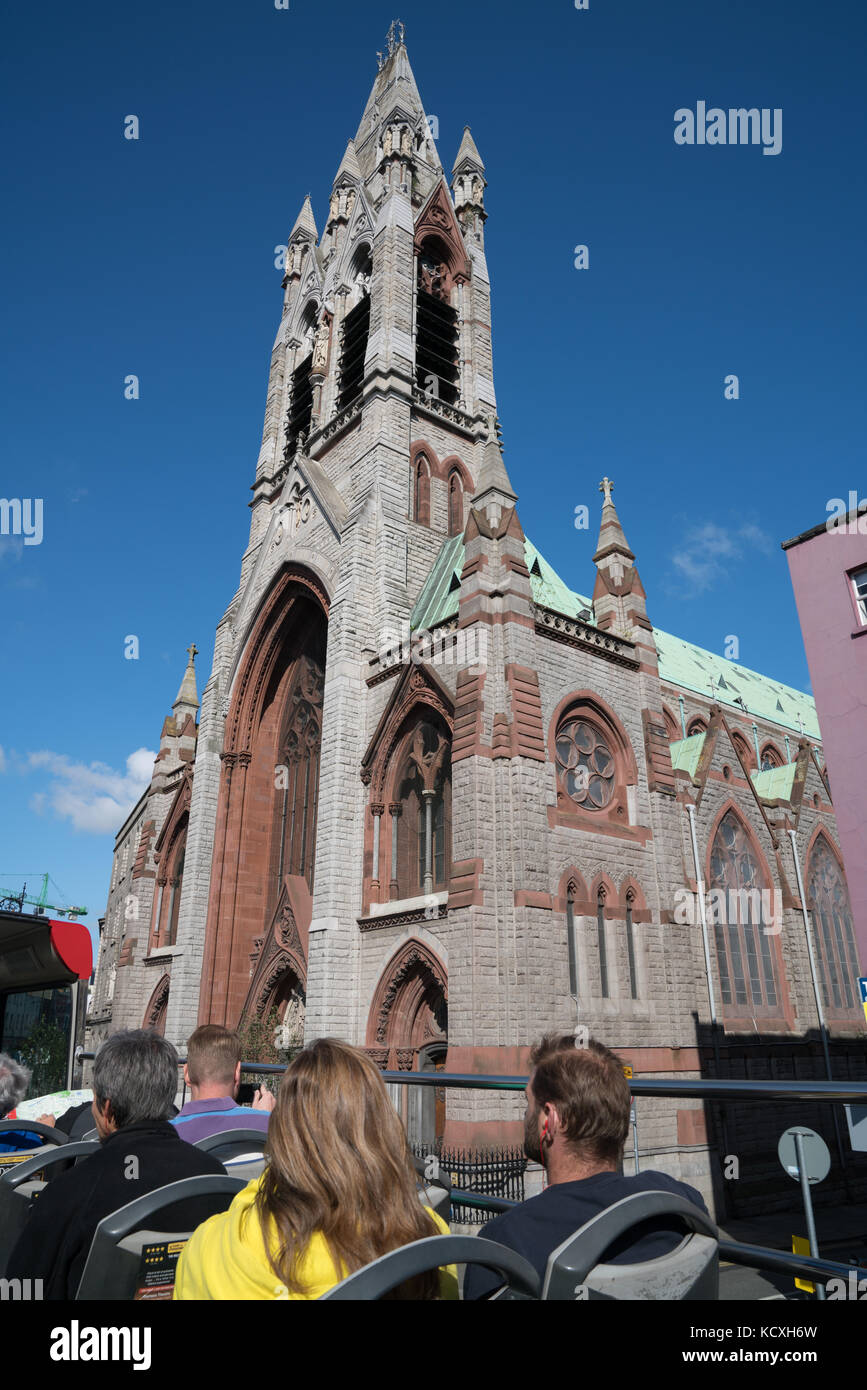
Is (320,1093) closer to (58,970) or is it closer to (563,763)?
(58,970)

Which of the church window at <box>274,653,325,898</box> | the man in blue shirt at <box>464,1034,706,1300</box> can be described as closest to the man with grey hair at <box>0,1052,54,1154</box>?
the man in blue shirt at <box>464,1034,706,1300</box>

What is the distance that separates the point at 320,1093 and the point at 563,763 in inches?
725

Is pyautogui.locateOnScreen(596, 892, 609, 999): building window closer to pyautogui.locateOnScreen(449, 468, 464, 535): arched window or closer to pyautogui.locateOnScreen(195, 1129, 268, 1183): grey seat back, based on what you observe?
pyautogui.locateOnScreen(449, 468, 464, 535): arched window

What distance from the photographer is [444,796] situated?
2038cm

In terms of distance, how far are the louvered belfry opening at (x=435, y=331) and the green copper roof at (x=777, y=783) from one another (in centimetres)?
1685

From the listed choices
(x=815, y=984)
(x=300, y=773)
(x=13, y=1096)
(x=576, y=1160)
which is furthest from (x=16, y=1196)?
(x=300, y=773)

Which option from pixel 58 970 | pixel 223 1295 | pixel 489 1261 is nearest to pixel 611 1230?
pixel 489 1261

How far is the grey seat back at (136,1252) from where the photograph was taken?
93.7 inches

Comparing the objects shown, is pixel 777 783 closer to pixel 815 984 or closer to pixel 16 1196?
pixel 815 984

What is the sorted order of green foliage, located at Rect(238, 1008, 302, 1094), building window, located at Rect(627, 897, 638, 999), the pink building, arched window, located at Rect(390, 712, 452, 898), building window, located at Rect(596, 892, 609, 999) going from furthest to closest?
green foliage, located at Rect(238, 1008, 302, 1094), arched window, located at Rect(390, 712, 452, 898), building window, located at Rect(627, 897, 638, 999), building window, located at Rect(596, 892, 609, 999), the pink building

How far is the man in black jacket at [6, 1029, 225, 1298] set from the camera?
277 cm

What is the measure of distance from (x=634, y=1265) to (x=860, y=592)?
15.5 meters

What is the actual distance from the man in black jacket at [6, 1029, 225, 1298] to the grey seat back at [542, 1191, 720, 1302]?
1234 mm

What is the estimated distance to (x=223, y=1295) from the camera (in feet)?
6.61
